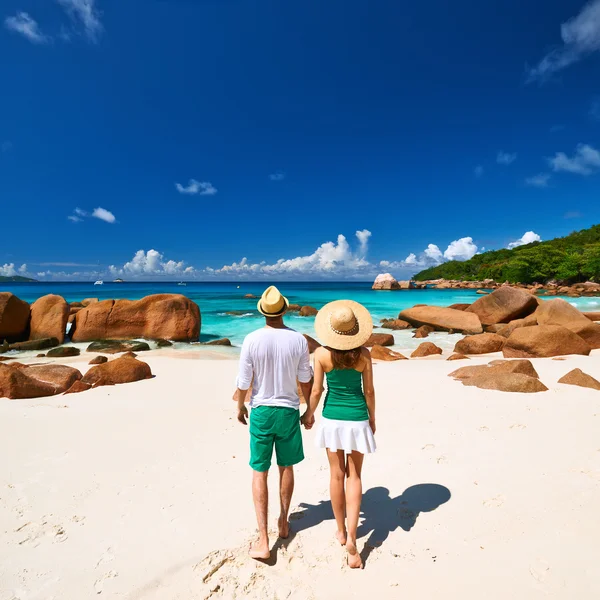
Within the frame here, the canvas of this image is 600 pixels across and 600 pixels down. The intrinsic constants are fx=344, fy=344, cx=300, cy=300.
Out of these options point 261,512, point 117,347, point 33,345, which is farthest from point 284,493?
point 33,345

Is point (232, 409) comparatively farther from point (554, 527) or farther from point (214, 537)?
point (554, 527)

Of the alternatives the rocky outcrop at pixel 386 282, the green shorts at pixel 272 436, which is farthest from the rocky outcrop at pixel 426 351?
the rocky outcrop at pixel 386 282

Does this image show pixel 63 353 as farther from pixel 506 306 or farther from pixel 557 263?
pixel 557 263

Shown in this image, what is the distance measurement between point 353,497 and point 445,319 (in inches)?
657

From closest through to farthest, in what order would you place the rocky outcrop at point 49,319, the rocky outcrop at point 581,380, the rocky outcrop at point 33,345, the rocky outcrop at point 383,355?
the rocky outcrop at point 581,380
the rocky outcrop at point 383,355
the rocky outcrop at point 33,345
the rocky outcrop at point 49,319

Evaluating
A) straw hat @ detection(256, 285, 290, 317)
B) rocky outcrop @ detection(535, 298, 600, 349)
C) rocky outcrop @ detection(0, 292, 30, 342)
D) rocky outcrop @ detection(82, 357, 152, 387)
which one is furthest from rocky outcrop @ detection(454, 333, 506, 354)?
rocky outcrop @ detection(0, 292, 30, 342)

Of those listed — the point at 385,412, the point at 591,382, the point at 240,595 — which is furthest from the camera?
the point at 591,382

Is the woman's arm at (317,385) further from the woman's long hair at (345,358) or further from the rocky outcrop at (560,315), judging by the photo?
the rocky outcrop at (560,315)

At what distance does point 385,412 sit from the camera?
5.46 metres

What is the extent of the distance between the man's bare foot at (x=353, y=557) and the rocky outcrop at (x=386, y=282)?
272ft

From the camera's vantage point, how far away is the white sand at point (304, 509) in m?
2.28

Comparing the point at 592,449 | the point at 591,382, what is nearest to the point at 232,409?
the point at 592,449

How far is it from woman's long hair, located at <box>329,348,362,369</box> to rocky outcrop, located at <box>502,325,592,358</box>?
9.13 meters

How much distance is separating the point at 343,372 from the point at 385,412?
3.38m
